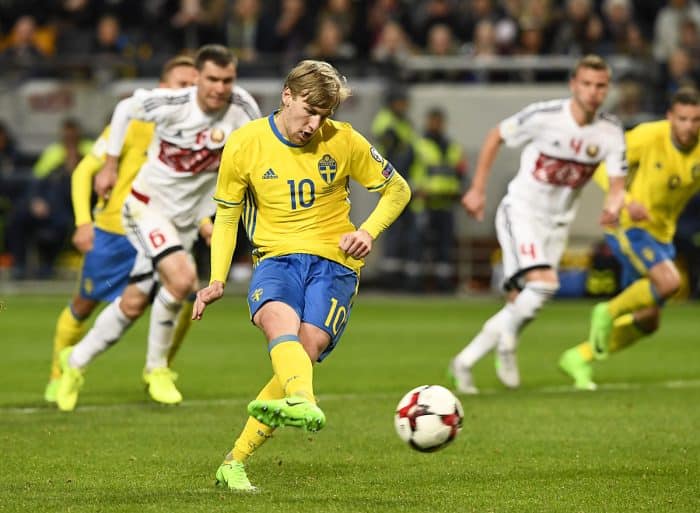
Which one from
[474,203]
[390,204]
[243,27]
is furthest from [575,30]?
[390,204]

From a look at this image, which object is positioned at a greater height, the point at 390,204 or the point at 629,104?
the point at 390,204

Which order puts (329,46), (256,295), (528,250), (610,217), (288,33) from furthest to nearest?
(288,33) → (329,46) → (528,250) → (610,217) → (256,295)

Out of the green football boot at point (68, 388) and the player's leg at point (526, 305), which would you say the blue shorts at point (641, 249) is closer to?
the player's leg at point (526, 305)

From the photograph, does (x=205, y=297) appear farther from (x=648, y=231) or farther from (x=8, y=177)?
(x=8, y=177)

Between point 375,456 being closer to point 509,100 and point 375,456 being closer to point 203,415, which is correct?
point 203,415

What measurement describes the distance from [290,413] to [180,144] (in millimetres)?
4343

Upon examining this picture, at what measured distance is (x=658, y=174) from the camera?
12.2 metres

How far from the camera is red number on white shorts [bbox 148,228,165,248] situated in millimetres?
10352

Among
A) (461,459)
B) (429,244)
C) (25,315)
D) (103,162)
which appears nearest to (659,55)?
(429,244)

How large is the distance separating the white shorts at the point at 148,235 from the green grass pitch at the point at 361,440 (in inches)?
37.9

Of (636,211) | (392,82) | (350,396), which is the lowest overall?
(392,82)

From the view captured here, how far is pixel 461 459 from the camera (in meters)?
8.30

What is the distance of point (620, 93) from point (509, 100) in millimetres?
1655

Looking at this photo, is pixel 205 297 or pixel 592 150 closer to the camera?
pixel 205 297
